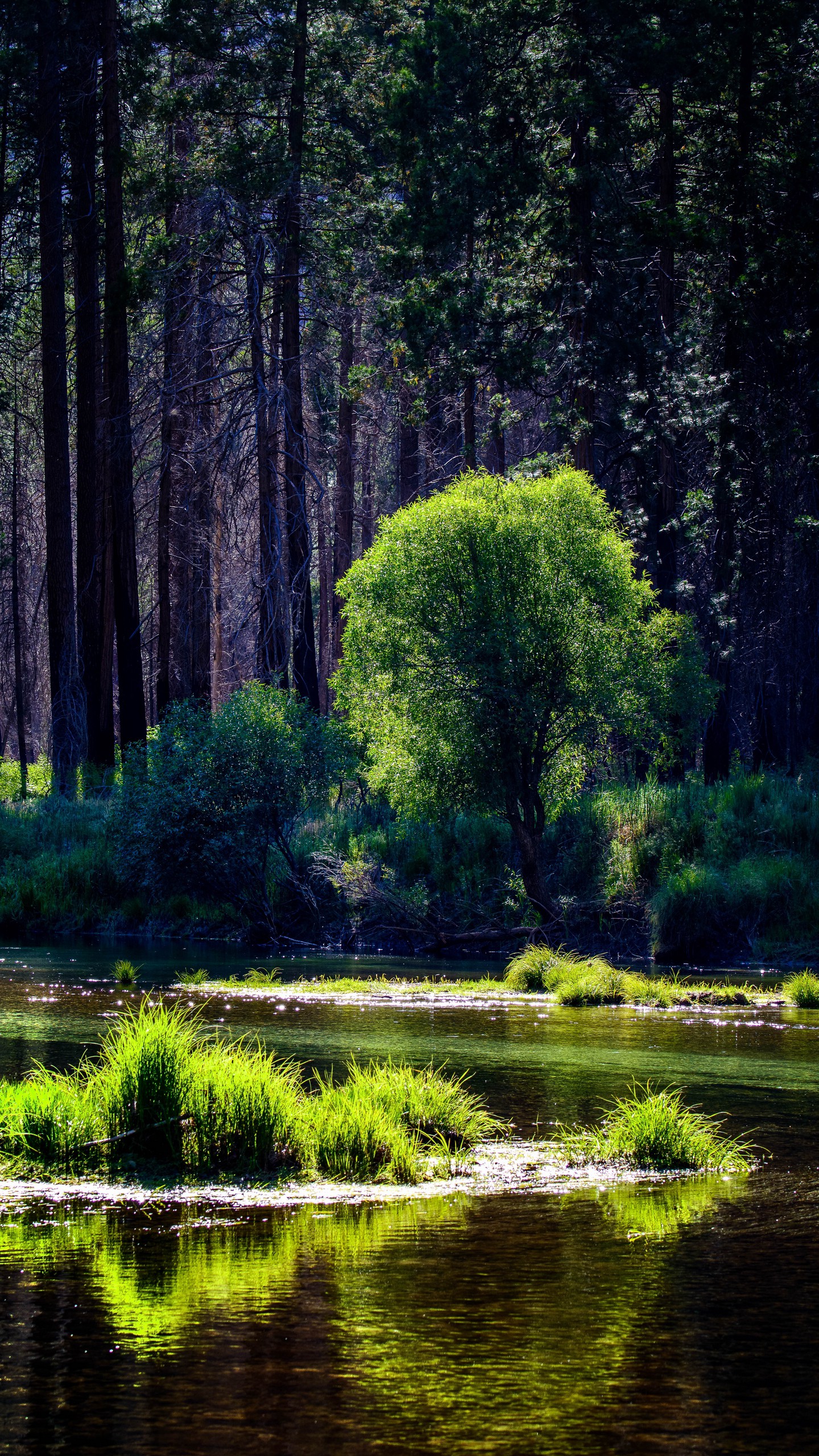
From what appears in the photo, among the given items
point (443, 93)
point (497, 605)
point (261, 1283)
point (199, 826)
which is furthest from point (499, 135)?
point (261, 1283)

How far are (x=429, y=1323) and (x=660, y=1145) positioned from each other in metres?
4.14

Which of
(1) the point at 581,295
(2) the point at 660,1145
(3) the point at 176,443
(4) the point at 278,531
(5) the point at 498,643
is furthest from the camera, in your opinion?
(3) the point at 176,443

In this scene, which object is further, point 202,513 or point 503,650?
point 202,513

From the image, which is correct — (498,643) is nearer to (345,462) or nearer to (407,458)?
(345,462)

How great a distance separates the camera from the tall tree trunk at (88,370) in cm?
3678

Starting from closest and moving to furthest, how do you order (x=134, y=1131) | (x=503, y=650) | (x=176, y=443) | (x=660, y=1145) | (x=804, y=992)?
(x=134, y=1131)
(x=660, y=1145)
(x=804, y=992)
(x=503, y=650)
(x=176, y=443)

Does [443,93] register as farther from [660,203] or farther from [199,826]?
[199,826]

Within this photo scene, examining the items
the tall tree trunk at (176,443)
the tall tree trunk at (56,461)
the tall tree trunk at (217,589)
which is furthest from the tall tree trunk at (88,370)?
the tall tree trunk at (217,589)

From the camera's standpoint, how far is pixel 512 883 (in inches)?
1159

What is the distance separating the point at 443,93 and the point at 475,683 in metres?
16.2

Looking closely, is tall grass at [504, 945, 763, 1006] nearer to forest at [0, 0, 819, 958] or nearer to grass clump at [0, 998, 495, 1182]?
forest at [0, 0, 819, 958]

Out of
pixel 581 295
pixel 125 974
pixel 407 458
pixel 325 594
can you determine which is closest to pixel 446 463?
pixel 407 458

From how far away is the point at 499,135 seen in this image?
37000 millimetres

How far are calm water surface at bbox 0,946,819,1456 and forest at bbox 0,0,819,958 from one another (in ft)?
55.3
